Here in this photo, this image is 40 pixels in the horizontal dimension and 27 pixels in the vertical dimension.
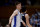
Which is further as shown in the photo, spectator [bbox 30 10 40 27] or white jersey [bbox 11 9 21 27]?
spectator [bbox 30 10 40 27]

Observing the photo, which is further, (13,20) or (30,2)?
(30,2)

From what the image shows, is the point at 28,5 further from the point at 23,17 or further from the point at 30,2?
the point at 23,17

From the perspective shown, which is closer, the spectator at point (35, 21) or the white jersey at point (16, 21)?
the white jersey at point (16, 21)

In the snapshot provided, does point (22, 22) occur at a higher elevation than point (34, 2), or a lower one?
lower

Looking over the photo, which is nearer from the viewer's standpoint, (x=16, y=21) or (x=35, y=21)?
(x=16, y=21)

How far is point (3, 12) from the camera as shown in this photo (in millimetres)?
8898

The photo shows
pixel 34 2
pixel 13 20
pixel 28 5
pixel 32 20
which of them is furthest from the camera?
pixel 34 2

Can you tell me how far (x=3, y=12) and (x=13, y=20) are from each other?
4484 mm

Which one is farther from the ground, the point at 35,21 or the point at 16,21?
the point at 35,21

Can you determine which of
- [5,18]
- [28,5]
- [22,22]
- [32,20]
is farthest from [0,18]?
[22,22]

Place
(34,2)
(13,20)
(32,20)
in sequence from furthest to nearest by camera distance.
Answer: (34,2)
(32,20)
(13,20)

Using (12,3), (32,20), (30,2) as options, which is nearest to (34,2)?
(30,2)

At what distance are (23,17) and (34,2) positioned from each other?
4593 millimetres

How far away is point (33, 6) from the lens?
863 cm
